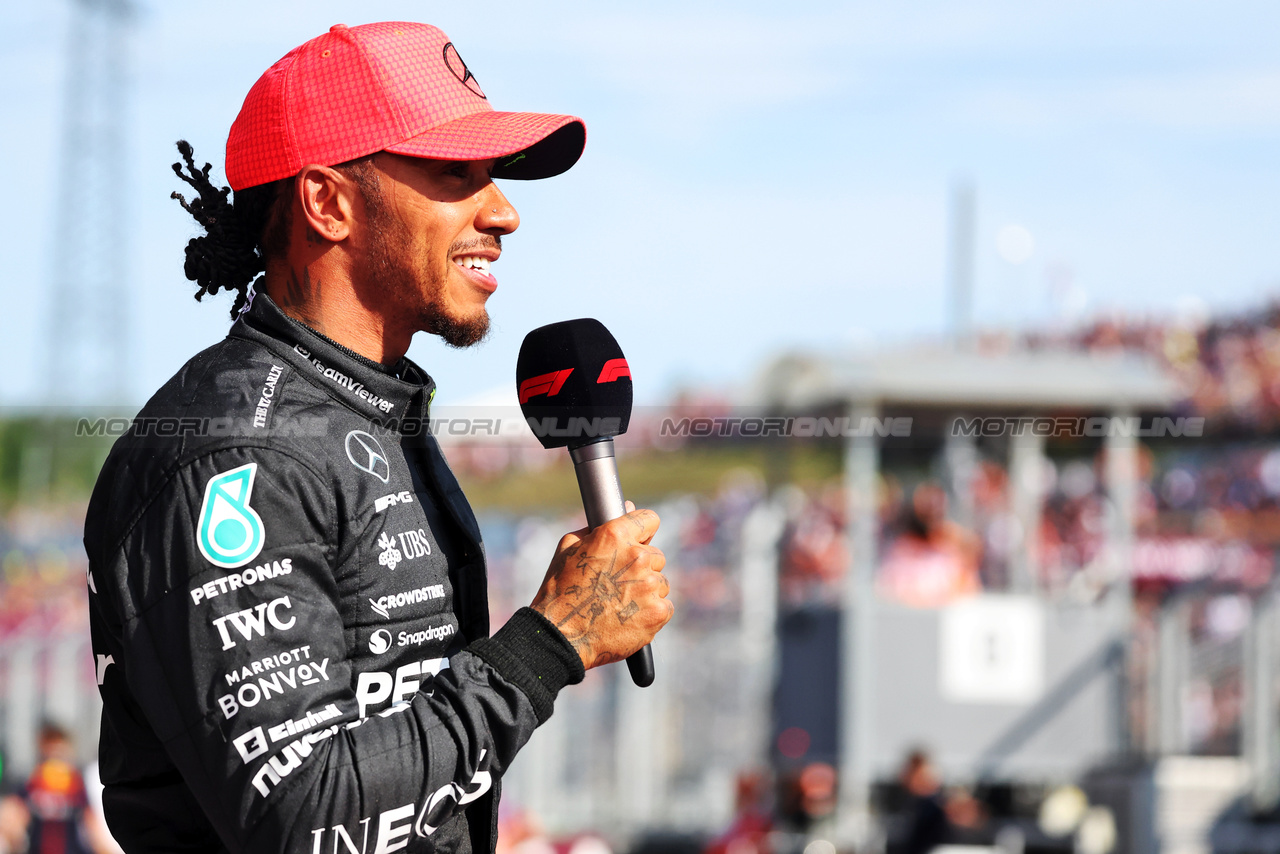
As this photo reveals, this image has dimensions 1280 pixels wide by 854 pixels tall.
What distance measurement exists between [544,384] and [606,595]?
0.45 m

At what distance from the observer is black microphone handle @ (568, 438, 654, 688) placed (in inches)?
74.4

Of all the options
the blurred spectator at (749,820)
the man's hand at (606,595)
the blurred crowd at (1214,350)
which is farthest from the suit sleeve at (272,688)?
the blurred crowd at (1214,350)

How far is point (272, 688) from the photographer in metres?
1.57

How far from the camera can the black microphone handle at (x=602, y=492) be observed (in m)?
1.89

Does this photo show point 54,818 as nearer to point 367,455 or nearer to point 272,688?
point 367,455

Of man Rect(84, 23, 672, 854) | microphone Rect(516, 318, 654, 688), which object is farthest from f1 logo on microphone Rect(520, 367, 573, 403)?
man Rect(84, 23, 672, 854)

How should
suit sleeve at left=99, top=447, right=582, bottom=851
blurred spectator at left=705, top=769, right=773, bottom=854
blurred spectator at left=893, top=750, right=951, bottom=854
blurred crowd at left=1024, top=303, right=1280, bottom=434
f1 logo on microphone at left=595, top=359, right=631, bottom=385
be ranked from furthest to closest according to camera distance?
blurred crowd at left=1024, top=303, right=1280, bottom=434 → blurred spectator at left=705, top=769, right=773, bottom=854 → blurred spectator at left=893, top=750, right=951, bottom=854 → f1 logo on microphone at left=595, top=359, right=631, bottom=385 → suit sleeve at left=99, top=447, right=582, bottom=851

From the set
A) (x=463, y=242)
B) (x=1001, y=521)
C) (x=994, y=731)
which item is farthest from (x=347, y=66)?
(x=1001, y=521)

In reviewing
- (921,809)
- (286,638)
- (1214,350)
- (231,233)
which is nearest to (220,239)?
(231,233)

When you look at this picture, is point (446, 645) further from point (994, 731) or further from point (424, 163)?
point (994, 731)

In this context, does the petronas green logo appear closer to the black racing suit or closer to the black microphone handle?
the black racing suit

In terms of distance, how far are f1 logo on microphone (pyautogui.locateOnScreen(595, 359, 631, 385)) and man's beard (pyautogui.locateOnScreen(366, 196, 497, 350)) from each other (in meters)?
0.22

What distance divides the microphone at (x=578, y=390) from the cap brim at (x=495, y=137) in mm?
289

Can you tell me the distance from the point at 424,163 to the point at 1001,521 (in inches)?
367
